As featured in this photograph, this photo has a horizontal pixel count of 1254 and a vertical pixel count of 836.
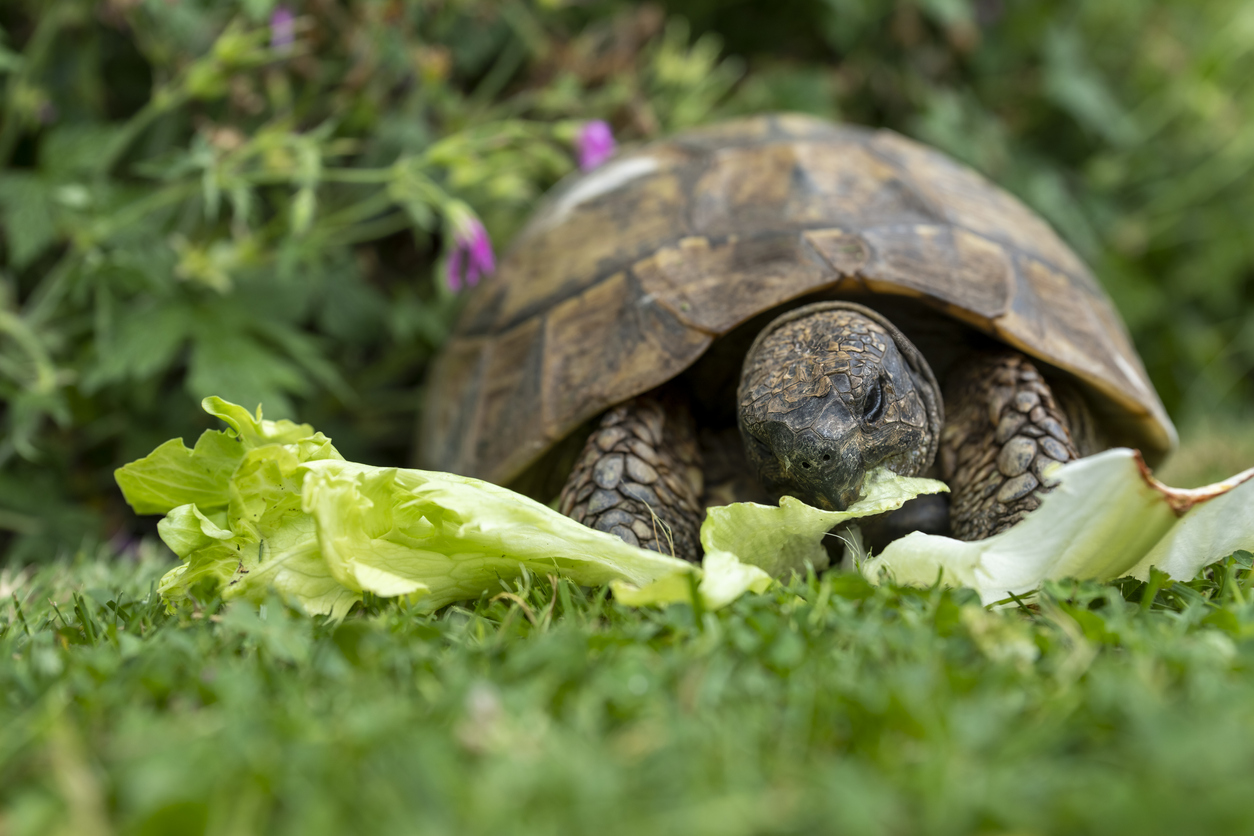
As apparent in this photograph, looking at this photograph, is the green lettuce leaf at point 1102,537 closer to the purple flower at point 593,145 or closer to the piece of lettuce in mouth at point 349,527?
the piece of lettuce in mouth at point 349,527

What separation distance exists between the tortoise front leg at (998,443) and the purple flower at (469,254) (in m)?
1.28

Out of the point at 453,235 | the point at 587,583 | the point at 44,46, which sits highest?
Result: the point at 44,46

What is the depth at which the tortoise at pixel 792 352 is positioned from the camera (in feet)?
6.01

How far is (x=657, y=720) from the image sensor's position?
0.96m

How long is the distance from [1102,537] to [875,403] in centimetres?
44

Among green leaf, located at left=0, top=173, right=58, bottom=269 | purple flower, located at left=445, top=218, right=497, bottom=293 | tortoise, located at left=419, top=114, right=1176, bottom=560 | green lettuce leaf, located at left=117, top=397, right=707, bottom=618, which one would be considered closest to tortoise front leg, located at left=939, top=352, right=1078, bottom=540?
tortoise, located at left=419, top=114, right=1176, bottom=560

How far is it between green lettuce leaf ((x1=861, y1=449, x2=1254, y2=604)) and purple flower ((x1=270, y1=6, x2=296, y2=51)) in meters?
2.25

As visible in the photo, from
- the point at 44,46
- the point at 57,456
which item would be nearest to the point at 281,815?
the point at 57,456

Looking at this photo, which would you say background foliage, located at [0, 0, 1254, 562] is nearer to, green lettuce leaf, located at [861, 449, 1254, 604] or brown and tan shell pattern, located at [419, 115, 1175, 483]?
brown and tan shell pattern, located at [419, 115, 1175, 483]

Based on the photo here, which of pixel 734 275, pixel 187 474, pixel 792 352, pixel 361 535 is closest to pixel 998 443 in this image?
pixel 792 352

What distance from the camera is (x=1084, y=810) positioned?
2.55ft

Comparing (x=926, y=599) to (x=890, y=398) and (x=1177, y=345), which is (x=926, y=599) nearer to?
(x=890, y=398)

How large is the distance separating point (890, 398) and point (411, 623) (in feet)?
3.14

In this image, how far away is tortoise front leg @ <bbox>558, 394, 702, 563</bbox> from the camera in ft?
6.47
